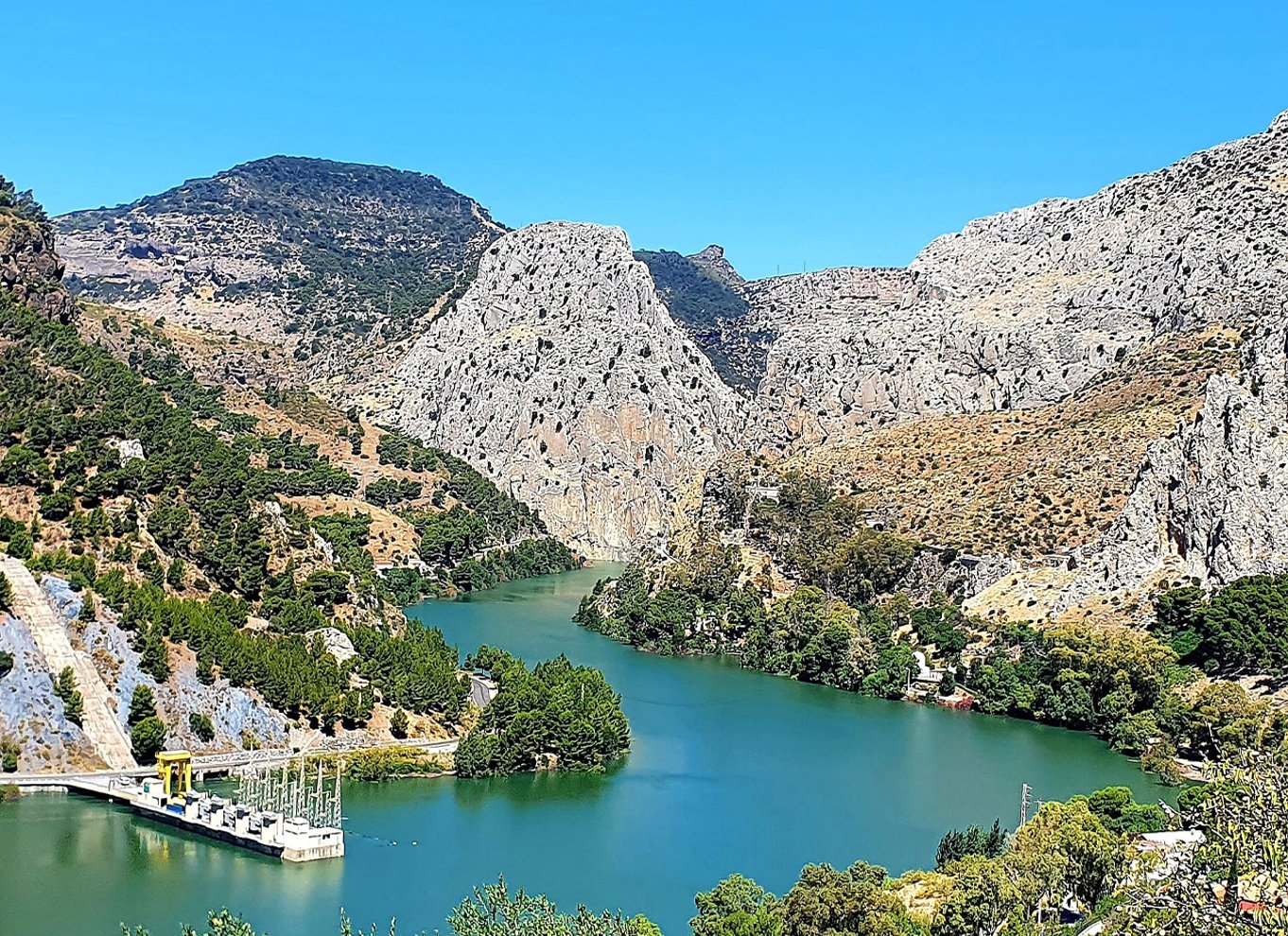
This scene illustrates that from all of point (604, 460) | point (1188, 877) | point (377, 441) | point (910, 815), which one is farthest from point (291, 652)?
point (604, 460)

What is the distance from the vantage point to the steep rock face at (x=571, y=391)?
142875 millimetres

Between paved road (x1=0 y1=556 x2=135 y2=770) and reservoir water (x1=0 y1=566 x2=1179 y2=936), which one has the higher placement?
paved road (x1=0 y1=556 x2=135 y2=770)

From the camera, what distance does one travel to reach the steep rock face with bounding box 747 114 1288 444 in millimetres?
105000

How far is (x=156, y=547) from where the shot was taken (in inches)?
2416

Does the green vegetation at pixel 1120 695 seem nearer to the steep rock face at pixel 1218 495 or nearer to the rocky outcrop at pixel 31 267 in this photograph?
the steep rock face at pixel 1218 495

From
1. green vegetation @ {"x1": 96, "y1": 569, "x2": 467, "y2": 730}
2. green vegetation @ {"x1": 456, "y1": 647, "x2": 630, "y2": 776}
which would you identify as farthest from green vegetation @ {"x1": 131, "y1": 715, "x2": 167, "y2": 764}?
green vegetation @ {"x1": 456, "y1": 647, "x2": 630, "y2": 776}

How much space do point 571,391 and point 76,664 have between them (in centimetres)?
9467

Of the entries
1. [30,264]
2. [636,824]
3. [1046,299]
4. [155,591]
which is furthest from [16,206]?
[1046,299]

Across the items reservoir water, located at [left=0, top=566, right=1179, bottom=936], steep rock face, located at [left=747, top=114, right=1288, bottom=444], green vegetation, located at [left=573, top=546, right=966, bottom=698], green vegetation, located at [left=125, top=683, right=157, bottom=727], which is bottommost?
reservoir water, located at [left=0, top=566, right=1179, bottom=936]

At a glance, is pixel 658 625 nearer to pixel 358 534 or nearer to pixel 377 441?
pixel 358 534

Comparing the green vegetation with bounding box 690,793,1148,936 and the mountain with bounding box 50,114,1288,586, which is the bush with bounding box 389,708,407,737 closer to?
the green vegetation with bounding box 690,793,1148,936

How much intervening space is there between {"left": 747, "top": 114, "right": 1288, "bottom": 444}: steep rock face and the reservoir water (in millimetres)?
45055

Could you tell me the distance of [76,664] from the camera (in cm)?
5194

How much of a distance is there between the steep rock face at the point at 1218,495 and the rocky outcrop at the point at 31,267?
56753 millimetres
